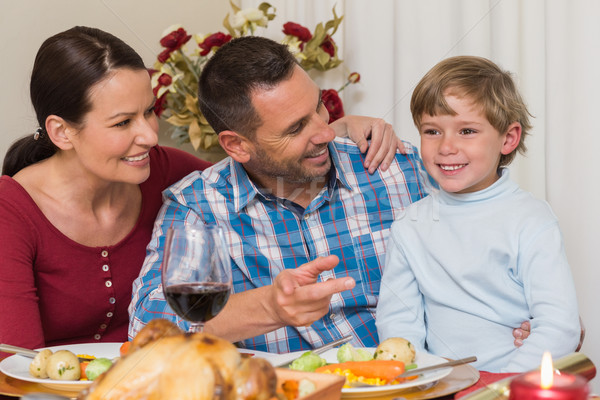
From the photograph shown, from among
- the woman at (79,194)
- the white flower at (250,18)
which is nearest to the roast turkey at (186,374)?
the woman at (79,194)

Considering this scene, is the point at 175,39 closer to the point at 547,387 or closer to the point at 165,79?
the point at 165,79

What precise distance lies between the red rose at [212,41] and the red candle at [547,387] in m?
1.89

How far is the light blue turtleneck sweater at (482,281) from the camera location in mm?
1254

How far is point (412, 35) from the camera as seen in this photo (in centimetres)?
235

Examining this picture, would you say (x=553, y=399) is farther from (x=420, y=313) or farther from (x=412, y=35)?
(x=412, y=35)

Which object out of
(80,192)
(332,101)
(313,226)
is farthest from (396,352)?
(332,101)

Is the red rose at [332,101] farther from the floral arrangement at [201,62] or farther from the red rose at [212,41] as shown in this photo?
the red rose at [212,41]

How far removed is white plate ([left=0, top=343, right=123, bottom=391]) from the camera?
93 centimetres

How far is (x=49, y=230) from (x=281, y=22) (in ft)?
4.79

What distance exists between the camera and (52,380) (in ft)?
3.08

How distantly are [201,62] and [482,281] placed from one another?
1.41m

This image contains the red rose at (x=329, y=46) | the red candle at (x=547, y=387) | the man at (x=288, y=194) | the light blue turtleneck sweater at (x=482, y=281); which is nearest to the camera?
the red candle at (x=547, y=387)

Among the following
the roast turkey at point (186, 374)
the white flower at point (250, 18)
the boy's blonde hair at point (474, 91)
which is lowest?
the roast turkey at point (186, 374)

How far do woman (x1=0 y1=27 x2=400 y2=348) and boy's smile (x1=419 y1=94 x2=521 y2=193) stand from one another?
35 cm
